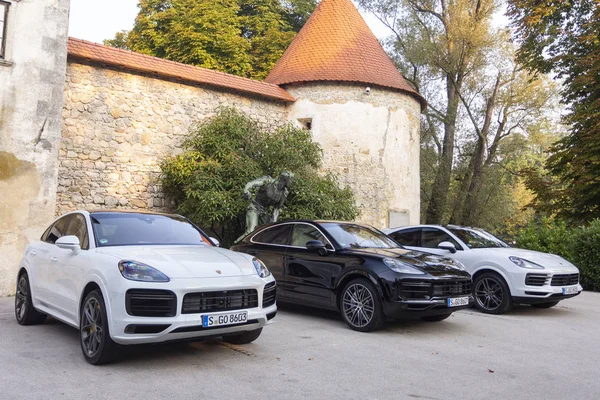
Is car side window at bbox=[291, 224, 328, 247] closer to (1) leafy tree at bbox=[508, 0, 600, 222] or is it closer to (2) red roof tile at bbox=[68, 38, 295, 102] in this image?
(2) red roof tile at bbox=[68, 38, 295, 102]

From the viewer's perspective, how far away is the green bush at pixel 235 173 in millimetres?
14656

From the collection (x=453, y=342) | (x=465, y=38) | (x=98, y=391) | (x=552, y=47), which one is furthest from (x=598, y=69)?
(x=98, y=391)

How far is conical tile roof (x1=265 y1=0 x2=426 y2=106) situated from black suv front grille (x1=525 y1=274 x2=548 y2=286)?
11.9m

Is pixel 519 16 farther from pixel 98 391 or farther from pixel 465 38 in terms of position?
pixel 98 391

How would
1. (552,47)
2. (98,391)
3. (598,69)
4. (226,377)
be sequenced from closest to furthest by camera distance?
(98,391)
(226,377)
(598,69)
(552,47)

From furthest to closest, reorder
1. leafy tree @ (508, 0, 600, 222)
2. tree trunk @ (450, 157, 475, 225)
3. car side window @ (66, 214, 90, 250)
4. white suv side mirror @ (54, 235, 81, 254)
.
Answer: tree trunk @ (450, 157, 475, 225), leafy tree @ (508, 0, 600, 222), car side window @ (66, 214, 90, 250), white suv side mirror @ (54, 235, 81, 254)

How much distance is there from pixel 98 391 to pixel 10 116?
27.2 ft

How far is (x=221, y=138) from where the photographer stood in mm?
15586

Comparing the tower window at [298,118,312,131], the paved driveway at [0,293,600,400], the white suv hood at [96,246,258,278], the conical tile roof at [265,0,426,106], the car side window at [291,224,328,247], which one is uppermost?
the conical tile roof at [265,0,426,106]

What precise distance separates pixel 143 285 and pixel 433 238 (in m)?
6.85

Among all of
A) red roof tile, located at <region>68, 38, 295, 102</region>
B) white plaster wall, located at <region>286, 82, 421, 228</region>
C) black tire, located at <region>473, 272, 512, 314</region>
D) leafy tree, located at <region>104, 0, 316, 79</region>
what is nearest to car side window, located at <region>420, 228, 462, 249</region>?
black tire, located at <region>473, 272, 512, 314</region>

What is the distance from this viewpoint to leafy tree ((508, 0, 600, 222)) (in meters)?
17.1

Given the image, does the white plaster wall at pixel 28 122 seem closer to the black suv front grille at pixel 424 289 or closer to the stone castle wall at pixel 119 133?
the stone castle wall at pixel 119 133

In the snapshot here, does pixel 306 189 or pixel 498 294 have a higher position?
pixel 306 189
